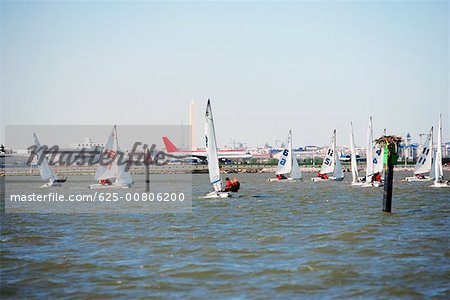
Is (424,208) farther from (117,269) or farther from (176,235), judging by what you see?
(117,269)

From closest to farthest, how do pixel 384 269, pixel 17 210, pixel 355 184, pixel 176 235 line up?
pixel 384 269, pixel 176 235, pixel 17 210, pixel 355 184

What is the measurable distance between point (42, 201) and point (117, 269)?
122 feet

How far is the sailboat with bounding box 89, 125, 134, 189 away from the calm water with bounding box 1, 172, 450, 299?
63.8 ft

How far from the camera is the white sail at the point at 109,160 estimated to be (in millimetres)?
58906

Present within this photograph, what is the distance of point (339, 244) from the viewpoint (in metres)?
26.6

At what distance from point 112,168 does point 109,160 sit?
150 cm

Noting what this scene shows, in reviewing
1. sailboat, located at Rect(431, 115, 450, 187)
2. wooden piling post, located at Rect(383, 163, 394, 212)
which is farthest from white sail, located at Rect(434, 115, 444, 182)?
wooden piling post, located at Rect(383, 163, 394, 212)

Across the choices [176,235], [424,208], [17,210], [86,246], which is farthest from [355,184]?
[86,246]

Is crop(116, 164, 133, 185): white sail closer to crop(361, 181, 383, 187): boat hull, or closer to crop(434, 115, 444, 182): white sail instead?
crop(361, 181, 383, 187): boat hull

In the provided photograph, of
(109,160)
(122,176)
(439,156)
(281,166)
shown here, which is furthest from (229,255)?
(281,166)

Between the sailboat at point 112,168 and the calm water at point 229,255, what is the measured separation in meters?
19.4

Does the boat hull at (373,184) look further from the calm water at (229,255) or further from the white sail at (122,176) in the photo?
the calm water at (229,255)

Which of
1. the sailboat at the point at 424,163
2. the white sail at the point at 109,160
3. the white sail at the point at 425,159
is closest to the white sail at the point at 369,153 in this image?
the white sail at the point at 425,159

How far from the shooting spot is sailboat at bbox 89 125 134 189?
5912 cm
